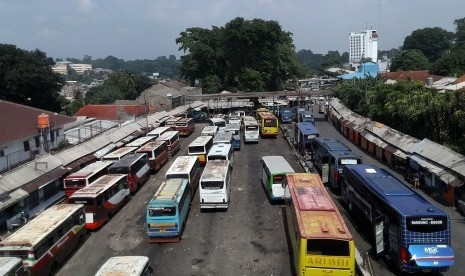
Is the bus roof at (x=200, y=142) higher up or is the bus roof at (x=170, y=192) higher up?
the bus roof at (x=200, y=142)

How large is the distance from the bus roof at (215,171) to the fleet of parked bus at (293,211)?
0.19 feet

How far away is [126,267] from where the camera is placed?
48.1 feet

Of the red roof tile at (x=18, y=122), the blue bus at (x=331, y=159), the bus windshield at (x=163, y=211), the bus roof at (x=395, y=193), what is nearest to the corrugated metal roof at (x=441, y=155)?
the blue bus at (x=331, y=159)

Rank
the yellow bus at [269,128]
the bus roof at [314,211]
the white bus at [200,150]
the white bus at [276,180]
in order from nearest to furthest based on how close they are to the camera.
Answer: the bus roof at [314,211]
the white bus at [276,180]
the white bus at [200,150]
the yellow bus at [269,128]

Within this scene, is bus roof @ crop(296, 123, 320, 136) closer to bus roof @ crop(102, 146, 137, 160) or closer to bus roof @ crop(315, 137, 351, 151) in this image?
bus roof @ crop(315, 137, 351, 151)

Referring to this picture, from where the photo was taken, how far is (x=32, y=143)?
38.9 meters

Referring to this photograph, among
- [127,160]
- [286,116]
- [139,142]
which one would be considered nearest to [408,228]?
[127,160]

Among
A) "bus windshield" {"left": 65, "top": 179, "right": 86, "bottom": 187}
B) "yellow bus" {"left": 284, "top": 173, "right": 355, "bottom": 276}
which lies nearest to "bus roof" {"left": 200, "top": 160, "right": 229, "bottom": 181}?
"bus windshield" {"left": 65, "top": 179, "right": 86, "bottom": 187}

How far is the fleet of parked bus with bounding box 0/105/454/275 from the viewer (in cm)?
1565

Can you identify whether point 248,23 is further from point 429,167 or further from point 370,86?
point 429,167

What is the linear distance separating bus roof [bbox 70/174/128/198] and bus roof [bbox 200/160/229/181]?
5.32 meters

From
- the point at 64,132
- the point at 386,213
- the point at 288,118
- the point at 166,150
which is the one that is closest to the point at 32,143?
the point at 64,132

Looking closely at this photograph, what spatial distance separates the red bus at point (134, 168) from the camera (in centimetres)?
2928

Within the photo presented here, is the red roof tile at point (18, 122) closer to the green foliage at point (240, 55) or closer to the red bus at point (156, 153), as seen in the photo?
the red bus at point (156, 153)
